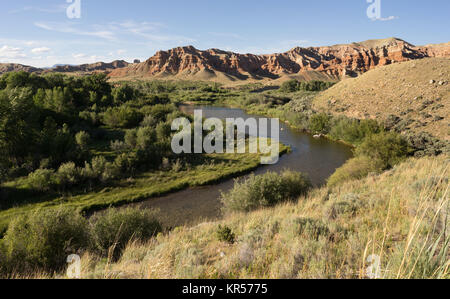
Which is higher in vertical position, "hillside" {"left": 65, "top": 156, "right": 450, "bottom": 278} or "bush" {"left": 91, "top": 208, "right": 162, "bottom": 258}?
"hillside" {"left": 65, "top": 156, "right": 450, "bottom": 278}

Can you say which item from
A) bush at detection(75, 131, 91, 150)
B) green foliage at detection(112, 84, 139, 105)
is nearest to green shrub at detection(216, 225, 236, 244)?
bush at detection(75, 131, 91, 150)

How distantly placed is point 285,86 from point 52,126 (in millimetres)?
96062

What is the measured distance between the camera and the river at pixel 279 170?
16011mm

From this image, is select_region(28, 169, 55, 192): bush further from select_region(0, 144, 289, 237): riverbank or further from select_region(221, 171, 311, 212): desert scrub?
select_region(221, 171, 311, 212): desert scrub

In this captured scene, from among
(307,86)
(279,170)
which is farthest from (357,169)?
(307,86)

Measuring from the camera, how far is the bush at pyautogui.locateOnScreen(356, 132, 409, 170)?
64.4ft

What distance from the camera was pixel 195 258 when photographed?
479 cm

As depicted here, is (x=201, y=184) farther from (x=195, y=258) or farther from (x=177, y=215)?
(x=195, y=258)

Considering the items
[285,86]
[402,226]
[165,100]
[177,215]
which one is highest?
[285,86]

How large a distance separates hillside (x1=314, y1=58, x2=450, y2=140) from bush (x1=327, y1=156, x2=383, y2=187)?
1424 centimetres

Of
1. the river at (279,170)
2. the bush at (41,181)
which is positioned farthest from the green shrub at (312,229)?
the bush at (41,181)

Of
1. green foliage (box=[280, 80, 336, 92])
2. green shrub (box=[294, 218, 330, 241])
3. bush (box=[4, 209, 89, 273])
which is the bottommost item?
bush (box=[4, 209, 89, 273])

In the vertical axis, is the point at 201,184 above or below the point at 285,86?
below
